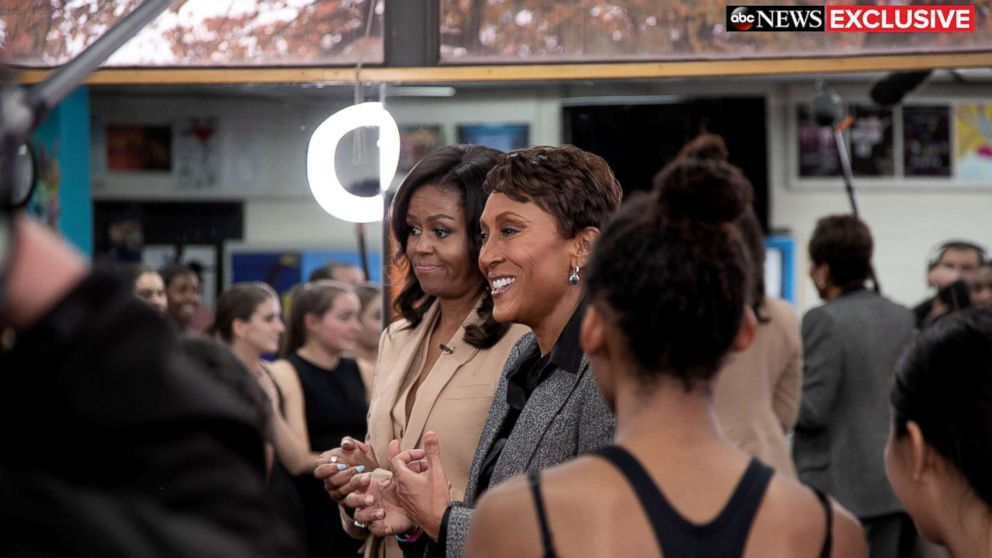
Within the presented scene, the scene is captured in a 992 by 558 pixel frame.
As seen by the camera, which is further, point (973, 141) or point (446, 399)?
point (973, 141)

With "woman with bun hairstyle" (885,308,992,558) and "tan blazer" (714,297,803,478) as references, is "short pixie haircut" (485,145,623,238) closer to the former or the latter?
"woman with bun hairstyle" (885,308,992,558)

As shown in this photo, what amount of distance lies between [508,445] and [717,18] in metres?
1.59

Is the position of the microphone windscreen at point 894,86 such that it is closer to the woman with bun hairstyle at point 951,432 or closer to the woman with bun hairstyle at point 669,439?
the woman with bun hairstyle at point 951,432

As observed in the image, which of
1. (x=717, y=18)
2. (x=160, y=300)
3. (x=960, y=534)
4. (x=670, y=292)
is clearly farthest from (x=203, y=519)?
(x=160, y=300)

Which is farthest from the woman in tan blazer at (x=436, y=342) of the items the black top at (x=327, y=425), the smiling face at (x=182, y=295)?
the smiling face at (x=182, y=295)

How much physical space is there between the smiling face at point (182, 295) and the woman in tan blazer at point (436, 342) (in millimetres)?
2973

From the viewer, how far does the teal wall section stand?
239 inches

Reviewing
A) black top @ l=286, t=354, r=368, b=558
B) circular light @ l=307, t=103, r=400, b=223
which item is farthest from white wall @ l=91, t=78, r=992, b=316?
circular light @ l=307, t=103, r=400, b=223

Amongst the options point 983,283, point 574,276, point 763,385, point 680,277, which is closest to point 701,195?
point 680,277

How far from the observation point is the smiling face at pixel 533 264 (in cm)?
240

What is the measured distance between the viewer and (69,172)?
21.3ft

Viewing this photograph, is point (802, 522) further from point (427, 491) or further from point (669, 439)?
point (427, 491)

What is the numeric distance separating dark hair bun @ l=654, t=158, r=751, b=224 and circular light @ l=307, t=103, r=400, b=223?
6.99ft

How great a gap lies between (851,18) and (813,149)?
6363 mm
